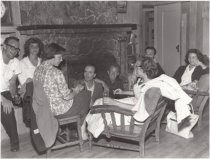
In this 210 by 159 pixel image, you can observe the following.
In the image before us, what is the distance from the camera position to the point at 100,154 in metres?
3.19

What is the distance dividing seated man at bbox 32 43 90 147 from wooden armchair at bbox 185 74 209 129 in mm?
1528

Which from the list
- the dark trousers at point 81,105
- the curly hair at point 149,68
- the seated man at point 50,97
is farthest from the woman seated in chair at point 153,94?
the seated man at point 50,97

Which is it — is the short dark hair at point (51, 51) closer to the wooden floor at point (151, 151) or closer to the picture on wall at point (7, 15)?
the wooden floor at point (151, 151)

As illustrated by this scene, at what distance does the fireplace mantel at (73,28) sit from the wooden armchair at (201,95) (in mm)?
2198

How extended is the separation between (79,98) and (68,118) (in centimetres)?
27

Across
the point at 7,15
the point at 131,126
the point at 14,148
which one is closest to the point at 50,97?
the point at 14,148

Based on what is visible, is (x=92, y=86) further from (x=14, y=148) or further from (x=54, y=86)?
(x=14, y=148)

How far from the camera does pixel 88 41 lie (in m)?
5.38

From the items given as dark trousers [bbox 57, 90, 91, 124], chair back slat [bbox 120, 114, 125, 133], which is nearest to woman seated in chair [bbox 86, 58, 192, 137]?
chair back slat [bbox 120, 114, 125, 133]

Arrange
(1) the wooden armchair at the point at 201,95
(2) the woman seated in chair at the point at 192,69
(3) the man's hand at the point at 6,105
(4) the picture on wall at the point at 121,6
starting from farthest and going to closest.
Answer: (4) the picture on wall at the point at 121,6, (2) the woman seated in chair at the point at 192,69, (1) the wooden armchair at the point at 201,95, (3) the man's hand at the point at 6,105

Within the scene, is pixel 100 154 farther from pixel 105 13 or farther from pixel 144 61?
pixel 105 13

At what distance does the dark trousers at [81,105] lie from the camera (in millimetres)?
3216

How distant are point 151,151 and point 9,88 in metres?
1.83

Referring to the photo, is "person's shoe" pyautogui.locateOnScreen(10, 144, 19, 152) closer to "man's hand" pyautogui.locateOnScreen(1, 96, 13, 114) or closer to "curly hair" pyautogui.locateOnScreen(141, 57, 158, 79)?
"man's hand" pyautogui.locateOnScreen(1, 96, 13, 114)
